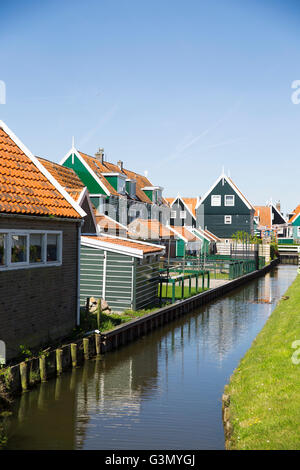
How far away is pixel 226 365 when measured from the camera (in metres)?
20.0

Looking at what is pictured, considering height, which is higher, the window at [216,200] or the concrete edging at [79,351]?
the window at [216,200]

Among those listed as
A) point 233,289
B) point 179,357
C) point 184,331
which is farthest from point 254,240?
point 179,357

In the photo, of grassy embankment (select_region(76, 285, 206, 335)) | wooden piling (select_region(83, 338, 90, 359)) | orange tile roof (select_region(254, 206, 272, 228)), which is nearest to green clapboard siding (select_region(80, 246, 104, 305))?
grassy embankment (select_region(76, 285, 206, 335))

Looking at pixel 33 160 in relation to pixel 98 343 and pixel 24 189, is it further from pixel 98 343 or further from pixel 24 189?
pixel 98 343

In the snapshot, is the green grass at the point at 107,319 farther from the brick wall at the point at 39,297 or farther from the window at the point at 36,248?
the window at the point at 36,248

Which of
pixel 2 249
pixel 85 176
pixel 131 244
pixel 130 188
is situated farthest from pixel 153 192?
pixel 2 249

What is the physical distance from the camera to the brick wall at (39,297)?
50.3 ft

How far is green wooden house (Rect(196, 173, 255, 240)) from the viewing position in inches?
2830

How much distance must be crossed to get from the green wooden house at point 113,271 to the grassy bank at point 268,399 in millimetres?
7916

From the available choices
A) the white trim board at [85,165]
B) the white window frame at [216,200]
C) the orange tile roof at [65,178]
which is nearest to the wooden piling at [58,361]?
the orange tile roof at [65,178]

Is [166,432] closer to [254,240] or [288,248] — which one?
[254,240]

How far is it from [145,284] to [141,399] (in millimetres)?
10856

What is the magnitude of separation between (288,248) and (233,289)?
4364 centimetres

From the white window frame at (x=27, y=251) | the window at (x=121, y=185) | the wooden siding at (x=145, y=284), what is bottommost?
the wooden siding at (x=145, y=284)
